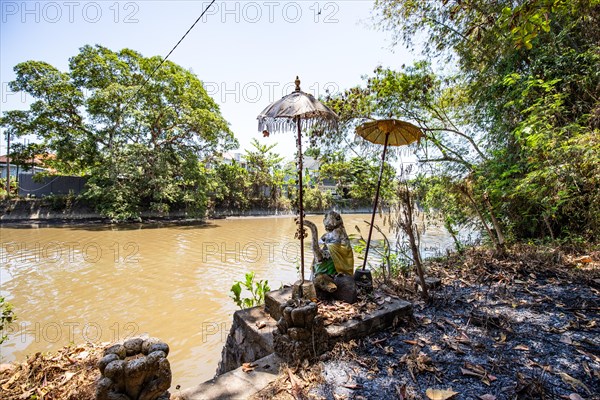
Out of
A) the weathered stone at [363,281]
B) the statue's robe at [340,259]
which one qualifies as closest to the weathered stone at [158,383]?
the statue's robe at [340,259]

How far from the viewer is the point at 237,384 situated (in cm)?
193

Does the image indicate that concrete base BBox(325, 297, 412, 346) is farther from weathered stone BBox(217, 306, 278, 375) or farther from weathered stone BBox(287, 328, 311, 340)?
weathered stone BBox(217, 306, 278, 375)

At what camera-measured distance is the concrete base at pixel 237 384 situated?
70.6 inches

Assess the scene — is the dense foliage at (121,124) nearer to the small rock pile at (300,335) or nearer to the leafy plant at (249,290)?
the leafy plant at (249,290)

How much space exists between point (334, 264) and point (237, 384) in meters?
1.54

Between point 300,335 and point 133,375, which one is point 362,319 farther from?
point 133,375

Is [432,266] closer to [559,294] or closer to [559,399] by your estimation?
[559,294]

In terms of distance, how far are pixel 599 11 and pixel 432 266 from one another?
Result: 5.10 meters

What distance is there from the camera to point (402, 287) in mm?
3680

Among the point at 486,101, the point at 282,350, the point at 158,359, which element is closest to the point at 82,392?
the point at 158,359

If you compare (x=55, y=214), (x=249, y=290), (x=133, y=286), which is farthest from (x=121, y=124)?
(x=249, y=290)

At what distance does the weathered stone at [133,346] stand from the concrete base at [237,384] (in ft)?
1.28

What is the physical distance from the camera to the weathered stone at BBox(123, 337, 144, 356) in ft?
5.70

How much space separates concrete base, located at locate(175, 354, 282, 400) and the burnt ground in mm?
92
